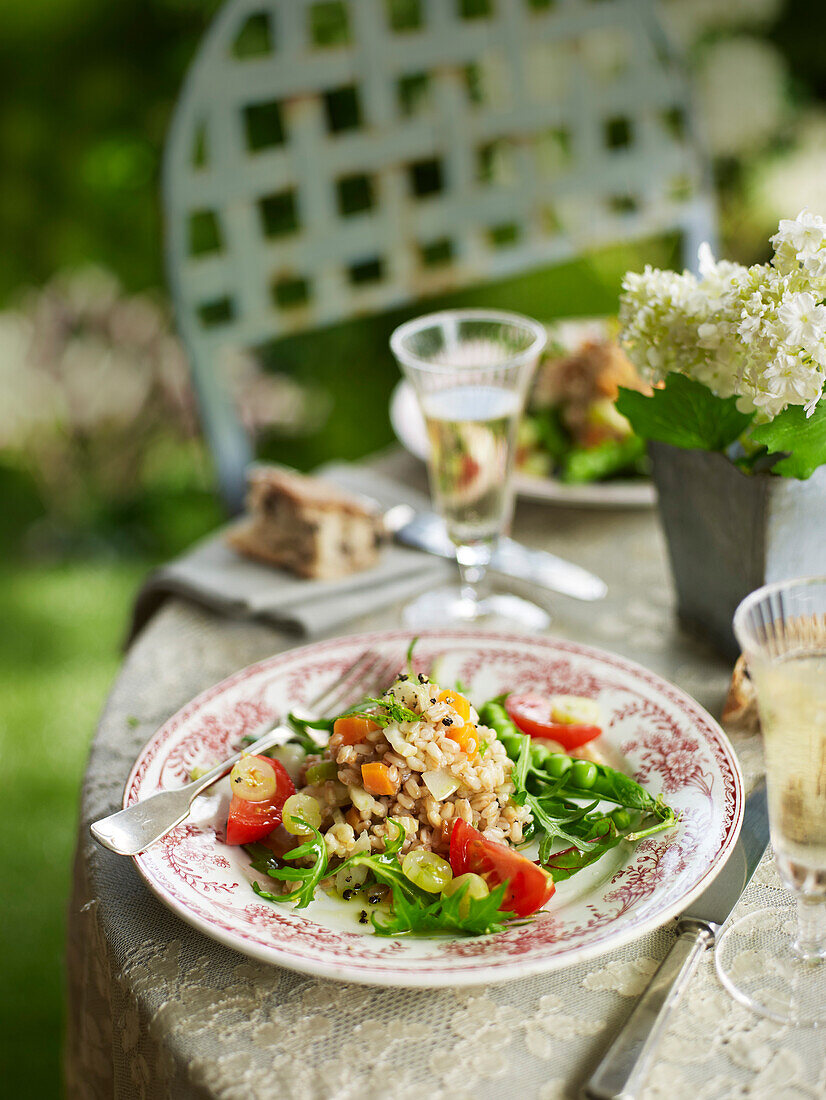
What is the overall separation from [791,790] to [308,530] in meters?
1.17

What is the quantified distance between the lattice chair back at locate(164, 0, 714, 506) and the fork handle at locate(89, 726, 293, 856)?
59.4 inches

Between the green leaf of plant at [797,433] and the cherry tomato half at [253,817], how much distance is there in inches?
30.7

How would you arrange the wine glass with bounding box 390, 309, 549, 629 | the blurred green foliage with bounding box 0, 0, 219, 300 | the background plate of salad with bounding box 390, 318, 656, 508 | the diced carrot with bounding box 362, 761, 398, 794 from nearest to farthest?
1. the diced carrot with bounding box 362, 761, 398, 794
2. the wine glass with bounding box 390, 309, 549, 629
3. the background plate of salad with bounding box 390, 318, 656, 508
4. the blurred green foliage with bounding box 0, 0, 219, 300

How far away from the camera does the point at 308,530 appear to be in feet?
6.59

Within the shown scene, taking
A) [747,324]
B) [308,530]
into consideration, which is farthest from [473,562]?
[747,324]

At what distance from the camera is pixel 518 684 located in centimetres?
157

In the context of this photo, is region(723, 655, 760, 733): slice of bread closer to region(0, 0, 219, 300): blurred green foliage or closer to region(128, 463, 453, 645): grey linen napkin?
region(128, 463, 453, 645): grey linen napkin

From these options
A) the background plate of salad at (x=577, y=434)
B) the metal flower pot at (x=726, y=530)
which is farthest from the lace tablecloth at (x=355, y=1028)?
the background plate of salad at (x=577, y=434)

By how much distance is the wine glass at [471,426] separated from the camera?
178 centimetres

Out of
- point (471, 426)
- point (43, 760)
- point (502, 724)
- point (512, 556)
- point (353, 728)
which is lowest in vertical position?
point (43, 760)

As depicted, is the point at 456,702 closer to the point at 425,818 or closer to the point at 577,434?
the point at 425,818

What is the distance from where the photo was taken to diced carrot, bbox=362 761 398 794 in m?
1.22

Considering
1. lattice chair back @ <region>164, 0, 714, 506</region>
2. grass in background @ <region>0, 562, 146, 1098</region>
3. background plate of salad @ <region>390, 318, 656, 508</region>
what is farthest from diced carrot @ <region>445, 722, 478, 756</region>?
grass in background @ <region>0, 562, 146, 1098</region>

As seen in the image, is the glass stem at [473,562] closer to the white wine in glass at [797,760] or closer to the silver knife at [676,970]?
the silver knife at [676,970]
